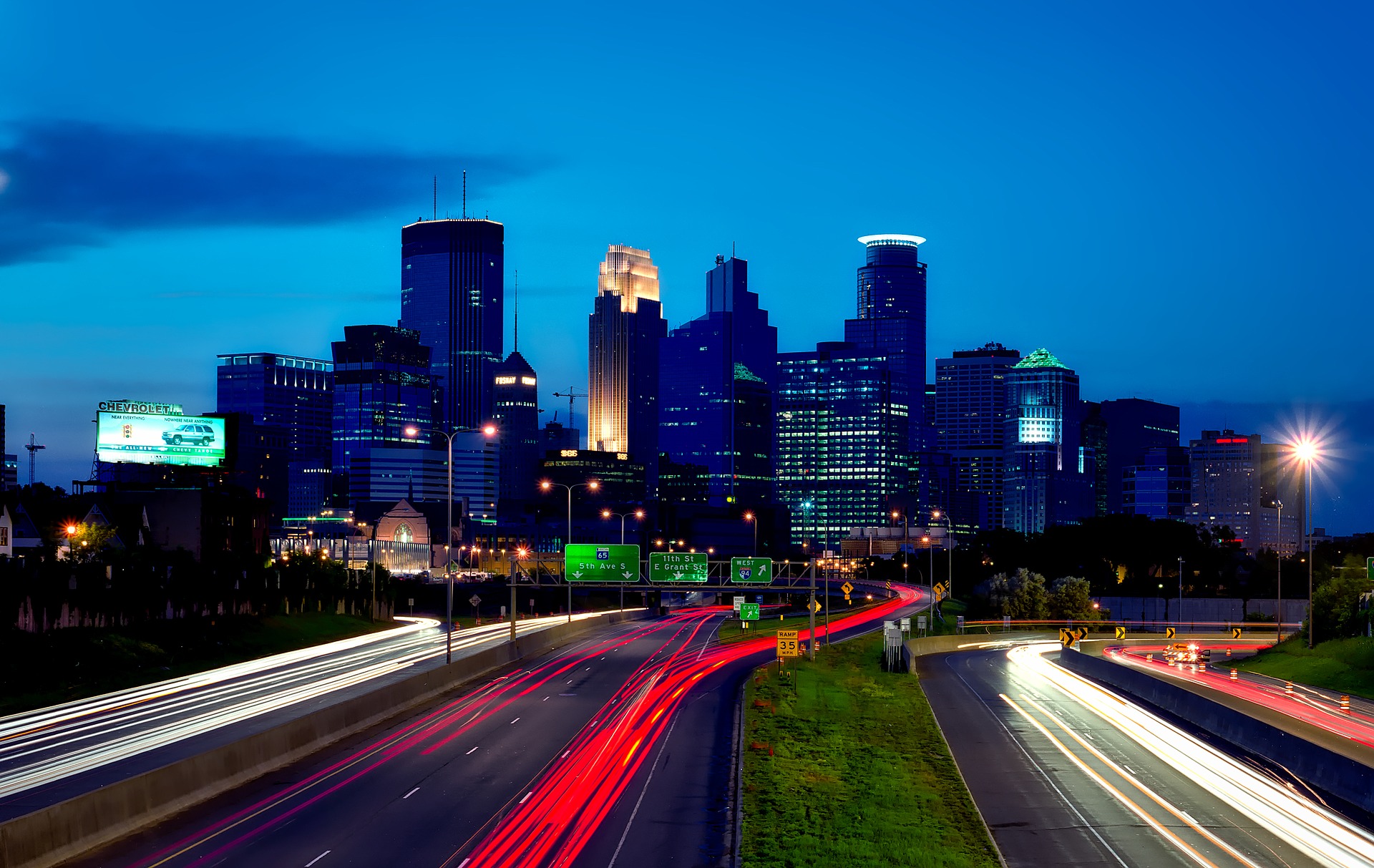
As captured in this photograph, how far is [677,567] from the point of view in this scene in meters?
87.2

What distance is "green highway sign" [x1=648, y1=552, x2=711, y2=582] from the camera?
3415 inches

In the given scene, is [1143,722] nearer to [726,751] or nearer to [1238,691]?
[1238,691]

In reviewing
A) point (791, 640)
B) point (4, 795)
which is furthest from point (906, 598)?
point (4, 795)

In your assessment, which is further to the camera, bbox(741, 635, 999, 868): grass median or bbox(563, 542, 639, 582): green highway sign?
bbox(563, 542, 639, 582): green highway sign

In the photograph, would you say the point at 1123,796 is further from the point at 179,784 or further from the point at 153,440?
the point at 153,440

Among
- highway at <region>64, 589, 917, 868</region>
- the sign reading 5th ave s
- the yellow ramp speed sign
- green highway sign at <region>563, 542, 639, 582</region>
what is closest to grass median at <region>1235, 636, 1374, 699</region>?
the yellow ramp speed sign

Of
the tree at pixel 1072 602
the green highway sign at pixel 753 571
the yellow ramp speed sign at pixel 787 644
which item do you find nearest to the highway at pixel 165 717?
the green highway sign at pixel 753 571

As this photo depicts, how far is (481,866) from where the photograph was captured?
87.1 feet

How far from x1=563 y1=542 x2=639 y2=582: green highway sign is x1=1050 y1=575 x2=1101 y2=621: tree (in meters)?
59.7

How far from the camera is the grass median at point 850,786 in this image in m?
28.5

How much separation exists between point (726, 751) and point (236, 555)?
91592mm

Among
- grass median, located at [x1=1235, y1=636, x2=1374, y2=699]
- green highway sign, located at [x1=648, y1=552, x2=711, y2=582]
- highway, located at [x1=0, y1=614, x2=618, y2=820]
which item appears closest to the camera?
highway, located at [x1=0, y1=614, x2=618, y2=820]

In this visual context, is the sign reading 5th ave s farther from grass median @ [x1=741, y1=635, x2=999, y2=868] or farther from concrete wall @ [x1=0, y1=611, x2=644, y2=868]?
concrete wall @ [x1=0, y1=611, x2=644, y2=868]

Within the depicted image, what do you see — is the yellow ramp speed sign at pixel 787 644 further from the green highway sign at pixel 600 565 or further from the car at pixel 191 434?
the car at pixel 191 434
